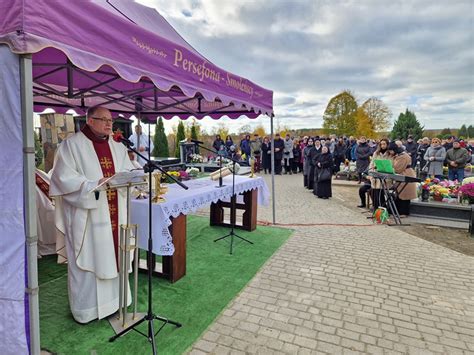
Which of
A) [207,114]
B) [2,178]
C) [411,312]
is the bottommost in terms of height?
[411,312]

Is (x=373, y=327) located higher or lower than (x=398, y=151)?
lower

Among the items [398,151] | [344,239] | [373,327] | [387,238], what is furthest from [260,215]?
[373,327]

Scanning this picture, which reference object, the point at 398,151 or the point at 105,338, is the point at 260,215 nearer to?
the point at 398,151

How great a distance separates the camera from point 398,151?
755 centimetres

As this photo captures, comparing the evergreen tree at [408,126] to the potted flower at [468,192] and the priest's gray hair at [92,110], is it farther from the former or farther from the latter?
the priest's gray hair at [92,110]

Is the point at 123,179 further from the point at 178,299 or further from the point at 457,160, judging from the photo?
the point at 457,160

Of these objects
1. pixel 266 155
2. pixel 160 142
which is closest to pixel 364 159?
pixel 266 155

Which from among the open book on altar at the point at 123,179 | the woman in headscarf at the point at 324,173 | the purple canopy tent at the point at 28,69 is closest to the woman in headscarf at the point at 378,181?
the woman in headscarf at the point at 324,173

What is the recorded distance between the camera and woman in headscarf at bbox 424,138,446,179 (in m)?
10.8

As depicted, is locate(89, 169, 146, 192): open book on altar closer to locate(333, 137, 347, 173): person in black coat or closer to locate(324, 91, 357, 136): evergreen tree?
locate(333, 137, 347, 173): person in black coat

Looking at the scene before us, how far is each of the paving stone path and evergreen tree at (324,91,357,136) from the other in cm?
3199

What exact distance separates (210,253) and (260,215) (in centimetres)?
309

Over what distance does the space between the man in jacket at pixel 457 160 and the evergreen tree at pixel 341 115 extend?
2565 centimetres

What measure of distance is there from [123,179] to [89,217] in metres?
0.65
